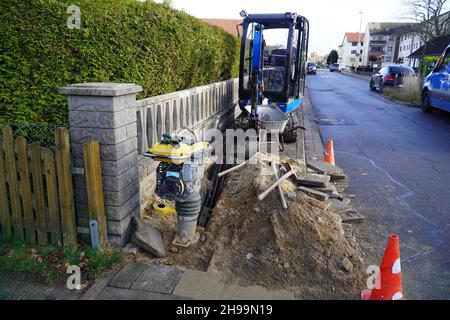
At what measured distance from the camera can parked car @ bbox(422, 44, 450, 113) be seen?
12.5 meters

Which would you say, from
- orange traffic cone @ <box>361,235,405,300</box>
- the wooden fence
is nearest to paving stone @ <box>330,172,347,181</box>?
orange traffic cone @ <box>361,235,405,300</box>

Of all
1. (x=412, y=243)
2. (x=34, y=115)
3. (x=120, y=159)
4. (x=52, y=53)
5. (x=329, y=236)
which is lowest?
(x=412, y=243)

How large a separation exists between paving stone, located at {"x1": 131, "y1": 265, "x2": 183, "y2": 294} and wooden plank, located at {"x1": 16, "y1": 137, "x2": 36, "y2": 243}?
129cm

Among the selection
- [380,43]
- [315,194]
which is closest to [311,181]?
[315,194]

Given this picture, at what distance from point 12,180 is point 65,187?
1.88 ft

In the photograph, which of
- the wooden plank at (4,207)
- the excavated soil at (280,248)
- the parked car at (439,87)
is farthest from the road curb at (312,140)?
the wooden plank at (4,207)

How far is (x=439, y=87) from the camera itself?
13.1m

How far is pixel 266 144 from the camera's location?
7781 mm

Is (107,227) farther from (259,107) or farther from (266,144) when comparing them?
(259,107)

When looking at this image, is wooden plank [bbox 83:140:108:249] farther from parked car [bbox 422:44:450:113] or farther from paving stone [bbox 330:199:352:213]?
parked car [bbox 422:44:450:113]

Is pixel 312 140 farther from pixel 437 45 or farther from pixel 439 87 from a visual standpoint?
pixel 437 45
